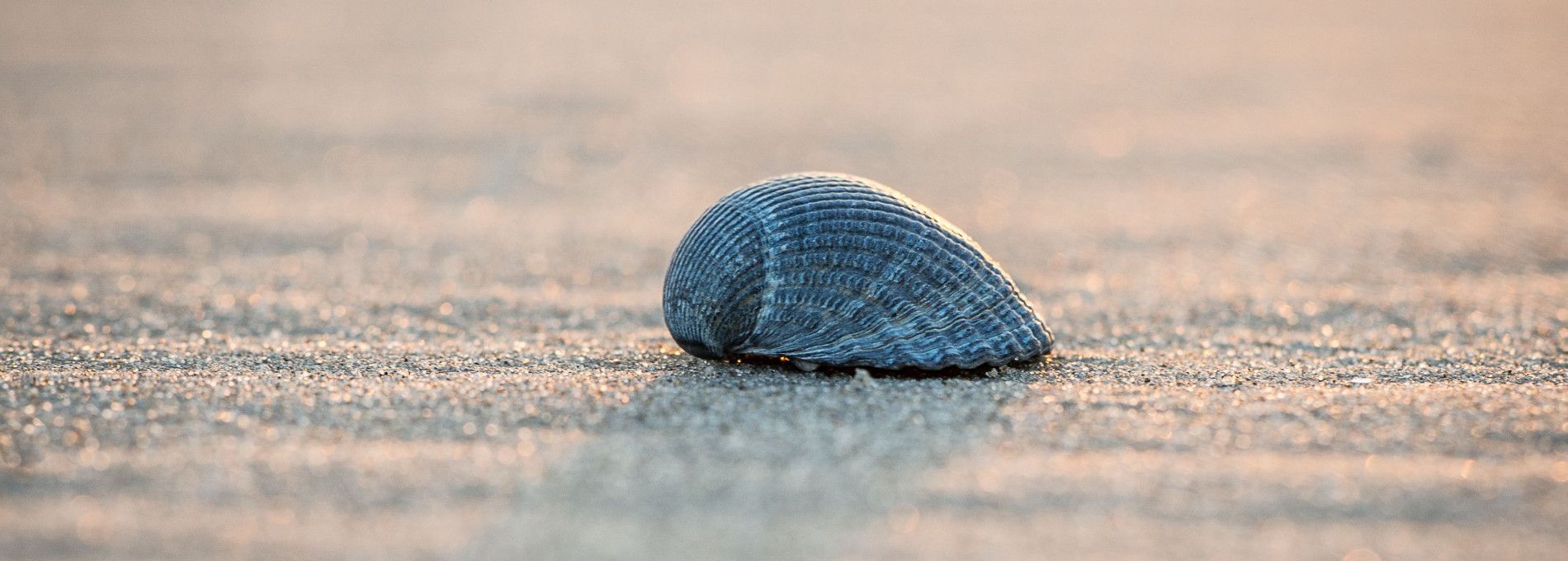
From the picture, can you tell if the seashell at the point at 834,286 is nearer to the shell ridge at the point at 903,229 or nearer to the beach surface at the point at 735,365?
the shell ridge at the point at 903,229

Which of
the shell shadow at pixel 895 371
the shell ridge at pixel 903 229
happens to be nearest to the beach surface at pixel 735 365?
the shell shadow at pixel 895 371

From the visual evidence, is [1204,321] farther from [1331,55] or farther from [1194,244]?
[1331,55]

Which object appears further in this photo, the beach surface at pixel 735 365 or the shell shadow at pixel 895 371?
the shell shadow at pixel 895 371

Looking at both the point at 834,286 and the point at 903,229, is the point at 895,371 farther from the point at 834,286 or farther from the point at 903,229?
the point at 903,229

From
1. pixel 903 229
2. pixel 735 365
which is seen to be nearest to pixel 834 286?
pixel 903 229

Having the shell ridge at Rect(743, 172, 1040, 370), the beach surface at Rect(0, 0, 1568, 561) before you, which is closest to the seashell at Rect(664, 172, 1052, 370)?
the shell ridge at Rect(743, 172, 1040, 370)
